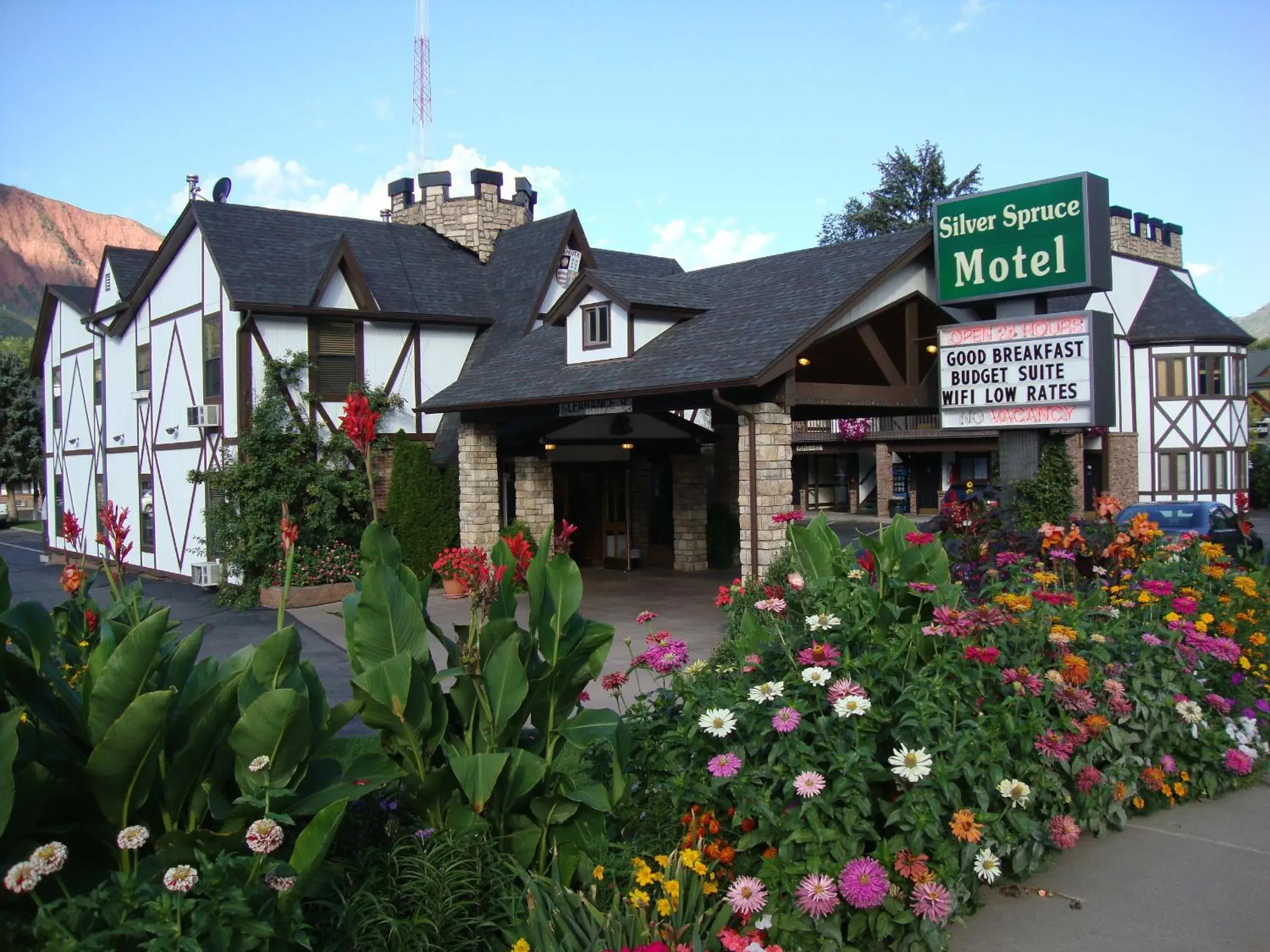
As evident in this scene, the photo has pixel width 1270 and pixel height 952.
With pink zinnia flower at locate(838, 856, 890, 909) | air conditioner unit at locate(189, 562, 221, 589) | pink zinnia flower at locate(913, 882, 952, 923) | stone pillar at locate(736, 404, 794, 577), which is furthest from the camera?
air conditioner unit at locate(189, 562, 221, 589)

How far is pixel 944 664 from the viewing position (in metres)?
4.33

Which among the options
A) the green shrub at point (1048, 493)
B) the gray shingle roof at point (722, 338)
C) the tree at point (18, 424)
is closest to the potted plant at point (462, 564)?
the green shrub at point (1048, 493)

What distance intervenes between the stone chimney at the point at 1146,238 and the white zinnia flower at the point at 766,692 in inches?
1291

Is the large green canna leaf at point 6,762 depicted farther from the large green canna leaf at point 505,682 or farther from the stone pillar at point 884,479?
the stone pillar at point 884,479

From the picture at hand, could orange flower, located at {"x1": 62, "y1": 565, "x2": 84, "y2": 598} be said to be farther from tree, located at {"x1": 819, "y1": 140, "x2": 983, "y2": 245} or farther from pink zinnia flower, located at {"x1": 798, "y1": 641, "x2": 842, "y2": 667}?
tree, located at {"x1": 819, "y1": 140, "x2": 983, "y2": 245}

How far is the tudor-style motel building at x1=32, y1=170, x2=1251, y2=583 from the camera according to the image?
14094 millimetres

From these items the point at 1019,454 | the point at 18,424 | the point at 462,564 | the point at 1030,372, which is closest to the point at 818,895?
the point at 462,564

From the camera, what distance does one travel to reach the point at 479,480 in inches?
708

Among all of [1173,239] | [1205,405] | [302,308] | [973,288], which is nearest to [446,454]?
[302,308]

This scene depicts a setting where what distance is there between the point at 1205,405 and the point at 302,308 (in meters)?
27.3

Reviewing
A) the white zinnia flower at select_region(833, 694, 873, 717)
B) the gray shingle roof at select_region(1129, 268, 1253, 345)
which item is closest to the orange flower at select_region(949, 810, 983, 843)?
the white zinnia flower at select_region(833, 694, 873, 717)

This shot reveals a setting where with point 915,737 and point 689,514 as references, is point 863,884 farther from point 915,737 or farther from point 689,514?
point 689,514

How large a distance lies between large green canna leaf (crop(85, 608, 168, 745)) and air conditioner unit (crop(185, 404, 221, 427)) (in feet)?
53.5

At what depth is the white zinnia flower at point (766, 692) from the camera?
4.11 meters
